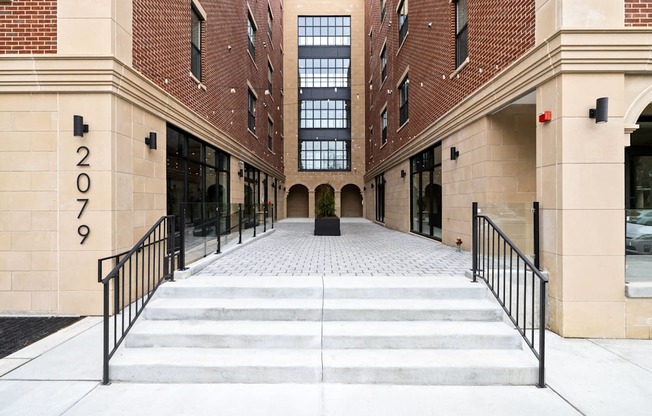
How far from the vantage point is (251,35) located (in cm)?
1645

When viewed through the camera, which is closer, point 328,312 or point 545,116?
point 328,312

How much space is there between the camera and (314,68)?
106 ft

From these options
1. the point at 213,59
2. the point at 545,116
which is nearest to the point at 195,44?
the point at 213,59

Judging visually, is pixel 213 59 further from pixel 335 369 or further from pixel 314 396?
pixel 314 396

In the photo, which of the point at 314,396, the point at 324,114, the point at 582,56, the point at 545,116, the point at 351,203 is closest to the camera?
the point at 314,396

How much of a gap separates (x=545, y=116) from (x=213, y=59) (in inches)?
373

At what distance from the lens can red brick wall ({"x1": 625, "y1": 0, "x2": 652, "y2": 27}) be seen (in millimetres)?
4750

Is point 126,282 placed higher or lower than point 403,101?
lower

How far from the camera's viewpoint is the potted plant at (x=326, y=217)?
44.4ft

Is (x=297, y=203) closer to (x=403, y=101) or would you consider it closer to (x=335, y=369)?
(x=403, y=101)

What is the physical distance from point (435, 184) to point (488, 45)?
15.2 ft

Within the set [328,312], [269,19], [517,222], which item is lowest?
[328,312]

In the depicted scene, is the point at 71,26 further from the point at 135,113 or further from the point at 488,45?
the point at 488,45

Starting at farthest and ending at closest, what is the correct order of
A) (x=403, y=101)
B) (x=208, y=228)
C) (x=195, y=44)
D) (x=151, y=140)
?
(x=403, y=101)
(x=195, y=44)
(x=208, y=228)
(x=151, y=140)
